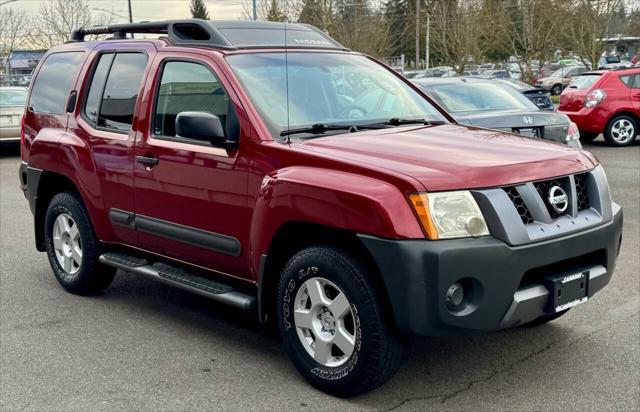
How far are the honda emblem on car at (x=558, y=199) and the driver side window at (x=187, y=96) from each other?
178 centimetres

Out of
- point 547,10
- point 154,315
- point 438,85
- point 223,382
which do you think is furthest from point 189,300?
point 547,10

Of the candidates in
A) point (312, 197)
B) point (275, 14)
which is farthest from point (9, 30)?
point (312, 197)

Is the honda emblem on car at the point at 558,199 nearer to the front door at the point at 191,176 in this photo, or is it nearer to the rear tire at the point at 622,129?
the front door at the point at 191,176

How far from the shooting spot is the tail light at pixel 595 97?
52.1ft

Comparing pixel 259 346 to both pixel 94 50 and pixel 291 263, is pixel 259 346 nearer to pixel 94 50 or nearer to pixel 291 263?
pixel 291 263

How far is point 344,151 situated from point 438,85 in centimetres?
710

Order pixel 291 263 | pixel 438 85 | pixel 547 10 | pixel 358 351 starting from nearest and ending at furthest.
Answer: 1. pixel 358 351
2. pixel 291 263
3. pixel 438 85
4. pixel 547 10

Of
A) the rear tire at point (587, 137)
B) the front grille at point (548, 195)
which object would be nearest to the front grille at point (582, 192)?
the front grille at point (548, 195)

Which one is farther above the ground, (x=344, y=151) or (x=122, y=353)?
(x=344, y=151)

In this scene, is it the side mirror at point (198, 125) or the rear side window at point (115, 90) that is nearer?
the side mirror at point (198, 125)

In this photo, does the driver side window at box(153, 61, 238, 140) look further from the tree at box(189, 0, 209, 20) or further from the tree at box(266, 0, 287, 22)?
the tree at box(266, 0, 287, 22)

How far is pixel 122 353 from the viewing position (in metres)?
4.82

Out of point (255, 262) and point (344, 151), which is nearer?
point (344, 151)

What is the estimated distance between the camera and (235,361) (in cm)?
466
